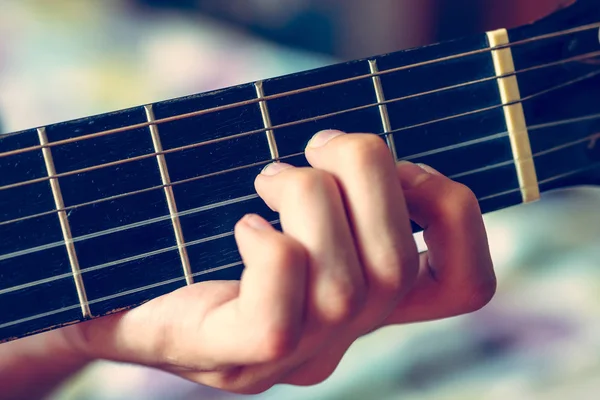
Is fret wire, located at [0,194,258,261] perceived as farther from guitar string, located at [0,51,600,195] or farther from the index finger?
the index finger

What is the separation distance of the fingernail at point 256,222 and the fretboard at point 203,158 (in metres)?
0.04

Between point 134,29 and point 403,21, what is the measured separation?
16.9 inches

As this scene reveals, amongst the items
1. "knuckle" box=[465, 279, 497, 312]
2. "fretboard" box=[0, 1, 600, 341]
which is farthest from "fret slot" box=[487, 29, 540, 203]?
"knuckle" box=[465, 279, 497, 312]

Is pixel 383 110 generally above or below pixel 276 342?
above

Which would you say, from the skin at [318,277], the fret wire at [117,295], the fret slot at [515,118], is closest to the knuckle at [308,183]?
the skin at [318,277]

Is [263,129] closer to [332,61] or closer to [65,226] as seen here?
[65,226]

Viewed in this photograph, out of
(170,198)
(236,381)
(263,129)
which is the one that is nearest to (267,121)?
(263,129)

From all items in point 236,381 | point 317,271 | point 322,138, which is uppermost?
point 322,138

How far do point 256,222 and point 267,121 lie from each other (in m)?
0.10

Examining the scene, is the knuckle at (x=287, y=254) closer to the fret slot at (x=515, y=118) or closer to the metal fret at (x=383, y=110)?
the metal fret at (x=383, y=110)

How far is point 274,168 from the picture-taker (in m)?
0.48

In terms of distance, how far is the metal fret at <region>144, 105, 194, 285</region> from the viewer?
471 mm

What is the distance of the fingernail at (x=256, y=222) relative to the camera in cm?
44

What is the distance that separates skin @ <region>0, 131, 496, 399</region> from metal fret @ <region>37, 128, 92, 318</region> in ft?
0.19
